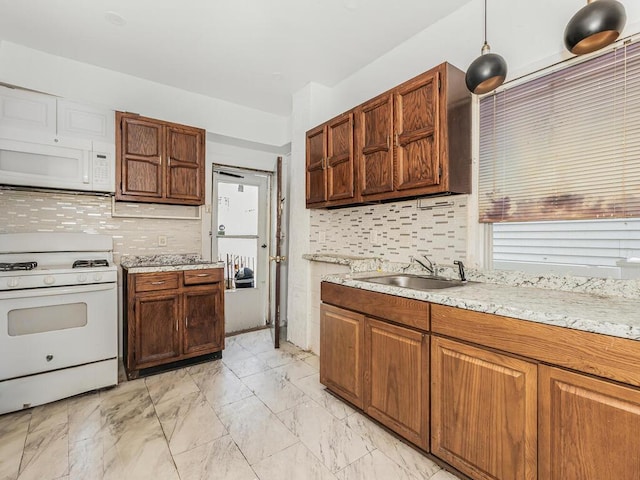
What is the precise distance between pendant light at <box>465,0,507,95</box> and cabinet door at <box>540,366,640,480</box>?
4.57ft

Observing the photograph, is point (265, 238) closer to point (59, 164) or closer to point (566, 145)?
point (59, 164)

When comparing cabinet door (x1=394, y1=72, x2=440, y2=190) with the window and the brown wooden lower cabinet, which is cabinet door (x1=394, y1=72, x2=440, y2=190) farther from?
the brown wooden lower cabinet

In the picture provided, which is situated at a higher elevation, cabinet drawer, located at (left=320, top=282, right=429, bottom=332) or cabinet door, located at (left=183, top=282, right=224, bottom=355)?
cabinet drawer, located at (left=320, top=282, right=429, bottom=332)

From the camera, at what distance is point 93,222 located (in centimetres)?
289

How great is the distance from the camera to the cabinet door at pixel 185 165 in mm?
2997

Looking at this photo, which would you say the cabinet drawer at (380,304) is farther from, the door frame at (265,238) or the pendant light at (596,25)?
the door frame at (265,238)

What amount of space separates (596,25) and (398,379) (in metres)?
1.84

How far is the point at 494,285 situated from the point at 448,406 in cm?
75

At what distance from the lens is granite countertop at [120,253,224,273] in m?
2.64

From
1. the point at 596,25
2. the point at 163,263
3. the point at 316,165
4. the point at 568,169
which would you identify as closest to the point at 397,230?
the point at 316,165

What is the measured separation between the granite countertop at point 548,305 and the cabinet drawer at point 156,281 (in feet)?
6.03

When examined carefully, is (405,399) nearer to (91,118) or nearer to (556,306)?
(556,306)

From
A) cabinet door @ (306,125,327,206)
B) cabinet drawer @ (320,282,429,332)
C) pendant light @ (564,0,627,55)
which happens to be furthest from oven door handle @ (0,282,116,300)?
pendant light @ (564,0,627,55)

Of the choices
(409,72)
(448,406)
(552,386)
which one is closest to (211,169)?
(409,72)
